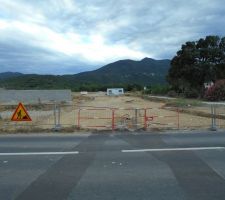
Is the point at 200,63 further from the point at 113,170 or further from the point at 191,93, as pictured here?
the point at 113,170

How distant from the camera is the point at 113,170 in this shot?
895 cm

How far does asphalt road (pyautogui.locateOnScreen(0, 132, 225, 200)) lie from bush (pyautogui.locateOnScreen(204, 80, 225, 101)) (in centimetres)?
4222

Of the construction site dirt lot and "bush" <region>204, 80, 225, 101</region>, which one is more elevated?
"bush" <region>204, 80, 225, 101</region>

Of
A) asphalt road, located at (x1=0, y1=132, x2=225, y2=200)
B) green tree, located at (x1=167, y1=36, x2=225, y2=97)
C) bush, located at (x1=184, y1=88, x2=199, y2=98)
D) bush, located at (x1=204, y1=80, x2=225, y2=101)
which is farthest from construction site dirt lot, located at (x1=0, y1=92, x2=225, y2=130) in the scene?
green tree, located at (x1=167, y1=36, x2=225, y2=97)

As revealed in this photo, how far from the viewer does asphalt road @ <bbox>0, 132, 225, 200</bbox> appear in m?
7.08

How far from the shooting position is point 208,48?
70.2 metres

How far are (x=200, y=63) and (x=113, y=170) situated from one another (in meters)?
62.6

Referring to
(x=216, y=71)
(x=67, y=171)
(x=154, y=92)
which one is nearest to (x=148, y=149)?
(x=67, y=171)

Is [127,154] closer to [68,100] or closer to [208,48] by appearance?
[68,100]

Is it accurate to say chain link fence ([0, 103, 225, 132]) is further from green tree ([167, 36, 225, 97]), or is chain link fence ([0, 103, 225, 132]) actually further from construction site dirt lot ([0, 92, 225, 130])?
green tree ([167, 36, 225, 97])

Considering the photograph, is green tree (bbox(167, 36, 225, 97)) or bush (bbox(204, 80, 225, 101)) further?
green tree (bbox(167, 36, 225, 97))

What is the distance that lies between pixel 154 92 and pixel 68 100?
43.3 metres

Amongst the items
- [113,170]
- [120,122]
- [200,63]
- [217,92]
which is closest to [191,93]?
Result: [200,63]

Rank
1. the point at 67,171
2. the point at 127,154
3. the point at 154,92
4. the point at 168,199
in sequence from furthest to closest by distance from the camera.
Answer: the point at 154,92 → the point at 127,154 → the point at 67,171 → the point at 168,199
